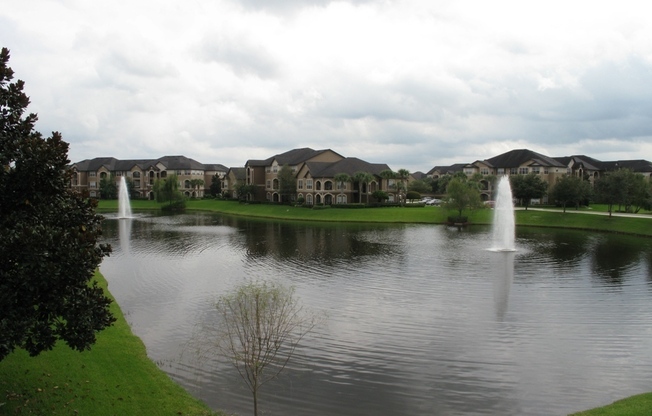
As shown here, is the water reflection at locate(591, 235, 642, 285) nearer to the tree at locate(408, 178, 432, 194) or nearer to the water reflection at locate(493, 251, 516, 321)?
the water reflection at locate(493, 251, 516, 321)

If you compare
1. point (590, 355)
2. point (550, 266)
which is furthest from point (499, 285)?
point (590, 355)

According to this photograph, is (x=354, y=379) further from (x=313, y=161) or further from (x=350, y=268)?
(x=313, y=161)

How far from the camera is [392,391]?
17219mm

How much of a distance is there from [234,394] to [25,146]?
10.1 meters

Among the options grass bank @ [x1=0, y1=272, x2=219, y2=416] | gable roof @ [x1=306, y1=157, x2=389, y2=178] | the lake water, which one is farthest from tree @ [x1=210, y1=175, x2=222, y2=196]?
grass bank @ [x1=0, y1=272, x2=219, y2=416]

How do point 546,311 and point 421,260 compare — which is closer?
point 546,311

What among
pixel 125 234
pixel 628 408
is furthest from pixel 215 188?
pixel 628 408

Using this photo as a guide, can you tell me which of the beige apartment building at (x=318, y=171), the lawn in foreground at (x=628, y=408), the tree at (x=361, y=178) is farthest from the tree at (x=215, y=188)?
the lawn in foreground at (x=628, y=408)

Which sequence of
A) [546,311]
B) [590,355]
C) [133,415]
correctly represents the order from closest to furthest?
[133,415] < [590,355] < [546,311]

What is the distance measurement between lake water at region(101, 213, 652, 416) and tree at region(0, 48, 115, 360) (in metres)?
6.11

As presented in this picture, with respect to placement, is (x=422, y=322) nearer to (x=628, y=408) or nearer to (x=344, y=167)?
A: (x=628, y=408)

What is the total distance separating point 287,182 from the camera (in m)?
111

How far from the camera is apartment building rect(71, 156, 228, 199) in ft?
472

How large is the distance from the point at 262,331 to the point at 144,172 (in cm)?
13482
